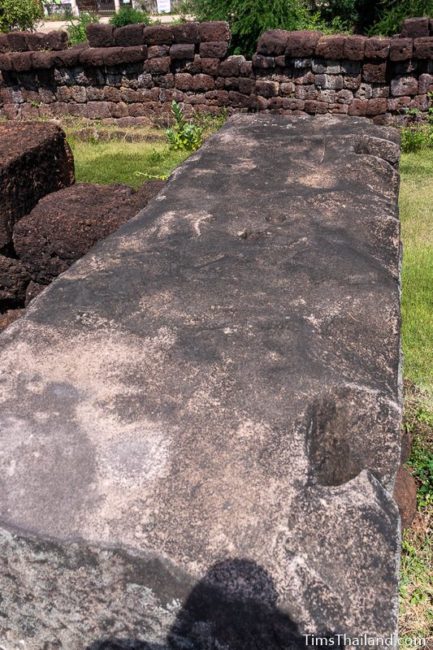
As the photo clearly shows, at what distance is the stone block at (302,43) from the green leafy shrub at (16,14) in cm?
637

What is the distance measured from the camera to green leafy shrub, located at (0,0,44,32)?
37.5 feet

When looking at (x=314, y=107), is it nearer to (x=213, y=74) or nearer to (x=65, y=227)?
(x=213, y=74)

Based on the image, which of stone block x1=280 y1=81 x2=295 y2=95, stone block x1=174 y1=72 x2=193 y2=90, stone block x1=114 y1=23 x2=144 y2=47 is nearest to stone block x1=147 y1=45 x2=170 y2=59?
stone block x1=114 y1=23 x2=144 y2=47

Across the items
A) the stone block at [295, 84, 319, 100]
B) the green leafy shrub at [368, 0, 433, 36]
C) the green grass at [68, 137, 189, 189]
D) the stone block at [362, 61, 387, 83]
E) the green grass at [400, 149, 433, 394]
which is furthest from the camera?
the green leafy shrub at [368, 0, 433, 36]

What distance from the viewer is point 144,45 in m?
8.42

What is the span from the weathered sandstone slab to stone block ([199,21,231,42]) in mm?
5503

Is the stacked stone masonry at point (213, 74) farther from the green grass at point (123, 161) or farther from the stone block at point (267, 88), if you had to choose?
the green grass at point (123, 161)

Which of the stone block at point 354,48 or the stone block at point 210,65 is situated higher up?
the stone block at point 354,48

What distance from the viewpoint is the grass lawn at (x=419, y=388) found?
224 centimetres

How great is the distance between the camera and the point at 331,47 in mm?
7488

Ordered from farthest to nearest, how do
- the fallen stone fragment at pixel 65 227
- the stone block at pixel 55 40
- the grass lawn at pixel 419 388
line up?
the stone block at pixel 55 40
the fallen stone fragment at pixel 65 227
the grass lawn at pixel 419 388

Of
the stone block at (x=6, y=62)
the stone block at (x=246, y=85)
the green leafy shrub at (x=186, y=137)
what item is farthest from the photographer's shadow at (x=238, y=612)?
the stone block at (x=6, y=62)

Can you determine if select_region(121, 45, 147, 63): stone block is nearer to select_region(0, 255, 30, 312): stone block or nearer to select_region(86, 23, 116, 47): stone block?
select_region(86, 23, 116, 47): stone block

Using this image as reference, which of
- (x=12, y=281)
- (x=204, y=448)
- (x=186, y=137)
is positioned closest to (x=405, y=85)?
(x=186, y=137)
